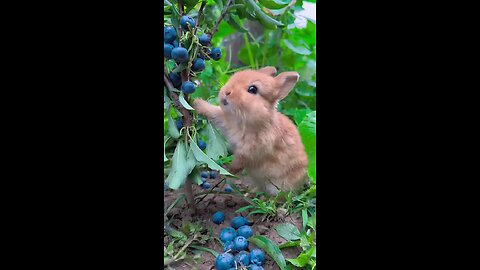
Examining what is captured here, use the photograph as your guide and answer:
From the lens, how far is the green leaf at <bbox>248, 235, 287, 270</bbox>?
136cm

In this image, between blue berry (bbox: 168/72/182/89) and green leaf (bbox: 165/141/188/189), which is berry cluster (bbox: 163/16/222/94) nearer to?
blue berry (bbox: 168/72/182/89)

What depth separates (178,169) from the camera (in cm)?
141

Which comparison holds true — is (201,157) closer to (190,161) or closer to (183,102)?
(190,161)

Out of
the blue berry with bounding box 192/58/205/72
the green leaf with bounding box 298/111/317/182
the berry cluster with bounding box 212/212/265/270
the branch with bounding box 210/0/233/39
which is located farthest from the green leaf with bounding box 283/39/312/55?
the berry cluster with bounding box 212/212/265/270

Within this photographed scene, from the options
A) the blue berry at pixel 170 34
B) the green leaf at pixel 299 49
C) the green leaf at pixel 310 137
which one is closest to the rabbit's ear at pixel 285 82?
the green leaf at pixel 310 137

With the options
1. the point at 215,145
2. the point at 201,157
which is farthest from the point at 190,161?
the point at 215,145

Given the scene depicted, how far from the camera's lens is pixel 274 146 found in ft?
5.70

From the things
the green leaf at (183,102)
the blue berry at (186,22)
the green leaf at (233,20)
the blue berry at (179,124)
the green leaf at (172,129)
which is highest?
the blue berry at (186,22)

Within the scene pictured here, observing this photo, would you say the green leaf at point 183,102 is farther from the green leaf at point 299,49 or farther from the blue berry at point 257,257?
the green leaf at point 299,49

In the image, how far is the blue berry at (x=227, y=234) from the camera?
1.44m

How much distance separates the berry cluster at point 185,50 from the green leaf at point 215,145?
0.19 m
